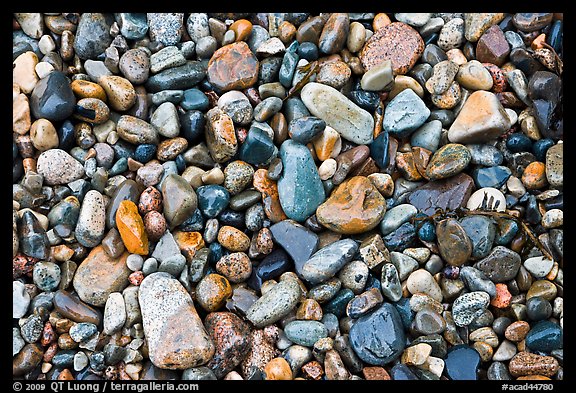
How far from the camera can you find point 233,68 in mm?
3576

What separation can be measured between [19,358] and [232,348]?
1110mm

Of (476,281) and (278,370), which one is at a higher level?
(476,281)

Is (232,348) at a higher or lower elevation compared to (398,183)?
lower

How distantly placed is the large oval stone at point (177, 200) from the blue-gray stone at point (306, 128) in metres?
0.69

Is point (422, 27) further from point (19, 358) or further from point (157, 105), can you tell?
point (19, 358)

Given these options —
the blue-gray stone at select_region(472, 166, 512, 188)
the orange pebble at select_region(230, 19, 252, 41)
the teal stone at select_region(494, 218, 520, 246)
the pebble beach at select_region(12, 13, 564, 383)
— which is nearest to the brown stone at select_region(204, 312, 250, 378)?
the pebble beach at select_region(12, 13, 564, 383)

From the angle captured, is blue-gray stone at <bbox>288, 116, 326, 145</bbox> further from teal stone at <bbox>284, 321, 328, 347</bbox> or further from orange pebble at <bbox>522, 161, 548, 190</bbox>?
orange pebble at <bbox>522, 161, 548, 190</bbox>

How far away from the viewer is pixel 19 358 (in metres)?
2.97

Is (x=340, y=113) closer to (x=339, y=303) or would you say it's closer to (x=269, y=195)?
(x=269, y=195)

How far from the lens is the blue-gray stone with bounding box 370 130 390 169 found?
342 cm

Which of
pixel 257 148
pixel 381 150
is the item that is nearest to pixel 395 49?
pixel 381 150

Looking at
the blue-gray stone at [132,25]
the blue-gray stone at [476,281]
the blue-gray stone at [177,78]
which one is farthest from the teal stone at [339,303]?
the blue-gray stone at [132,25]

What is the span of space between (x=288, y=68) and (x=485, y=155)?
1.32 meters

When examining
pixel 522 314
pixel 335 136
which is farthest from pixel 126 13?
pixel 522 314
